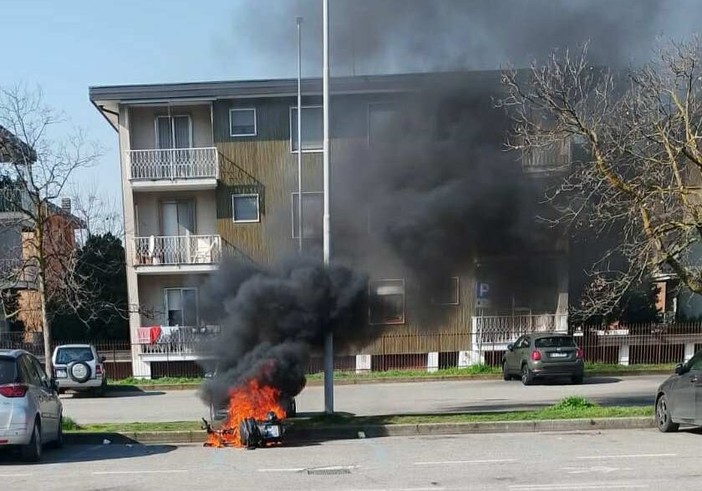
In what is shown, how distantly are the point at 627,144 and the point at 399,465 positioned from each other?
7.43 meters

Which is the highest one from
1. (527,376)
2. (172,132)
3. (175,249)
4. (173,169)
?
(172,132)

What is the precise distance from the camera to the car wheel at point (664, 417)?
1003 cm

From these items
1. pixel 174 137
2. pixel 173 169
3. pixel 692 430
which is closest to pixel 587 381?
pixel 692 430

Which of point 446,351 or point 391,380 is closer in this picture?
point 391,380

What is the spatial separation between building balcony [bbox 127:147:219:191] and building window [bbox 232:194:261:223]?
970mm

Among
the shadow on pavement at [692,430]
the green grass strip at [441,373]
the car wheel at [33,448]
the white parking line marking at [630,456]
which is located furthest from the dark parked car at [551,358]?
the car wheel at [33,448]

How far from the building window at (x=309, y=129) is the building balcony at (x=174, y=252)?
14.9 ft

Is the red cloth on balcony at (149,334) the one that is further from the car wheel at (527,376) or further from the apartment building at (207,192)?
the car wheel at (527,376)

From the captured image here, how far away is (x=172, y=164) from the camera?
23.5 meters

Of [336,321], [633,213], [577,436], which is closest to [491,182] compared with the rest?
[633,213]

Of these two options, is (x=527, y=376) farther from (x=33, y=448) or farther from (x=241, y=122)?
(x=33, y=448)

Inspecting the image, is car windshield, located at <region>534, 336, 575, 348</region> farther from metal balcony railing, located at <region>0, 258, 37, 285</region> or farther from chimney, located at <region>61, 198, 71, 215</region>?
chimney, located at <region>61, 198, 71, 215</region>

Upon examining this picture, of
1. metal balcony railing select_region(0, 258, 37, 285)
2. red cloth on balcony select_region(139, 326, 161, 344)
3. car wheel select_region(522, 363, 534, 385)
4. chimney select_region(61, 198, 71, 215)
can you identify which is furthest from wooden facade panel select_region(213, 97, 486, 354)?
metal balcony railing select_region(0, 258, 37, 285)

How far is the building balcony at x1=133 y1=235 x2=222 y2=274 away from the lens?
76.2 ft
